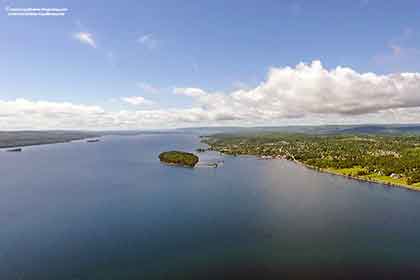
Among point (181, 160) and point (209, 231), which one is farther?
point (181, 160)

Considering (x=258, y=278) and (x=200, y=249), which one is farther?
(x=200, y=249)

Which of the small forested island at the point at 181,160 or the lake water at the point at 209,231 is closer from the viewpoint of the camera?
the lake water at the point at 209,231

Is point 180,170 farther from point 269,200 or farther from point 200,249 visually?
point 200,249

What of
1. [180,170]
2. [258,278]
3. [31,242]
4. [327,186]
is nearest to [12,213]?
[31,242]

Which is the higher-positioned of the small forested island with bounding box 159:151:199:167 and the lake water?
the small forested island with bounding box 159:151:199:167

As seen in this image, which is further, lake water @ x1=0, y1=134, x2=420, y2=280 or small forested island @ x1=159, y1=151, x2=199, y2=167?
small forested island @ x1=159, y1=151, x2=199, y2=167

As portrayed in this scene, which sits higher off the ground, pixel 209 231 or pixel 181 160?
pixel 181 160

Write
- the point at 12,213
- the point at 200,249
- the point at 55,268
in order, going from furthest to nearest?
the point at 12,213 < the point at 200,249 < the point at 55,268

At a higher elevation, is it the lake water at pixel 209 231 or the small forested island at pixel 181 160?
the small forested island at pixel 181 160
